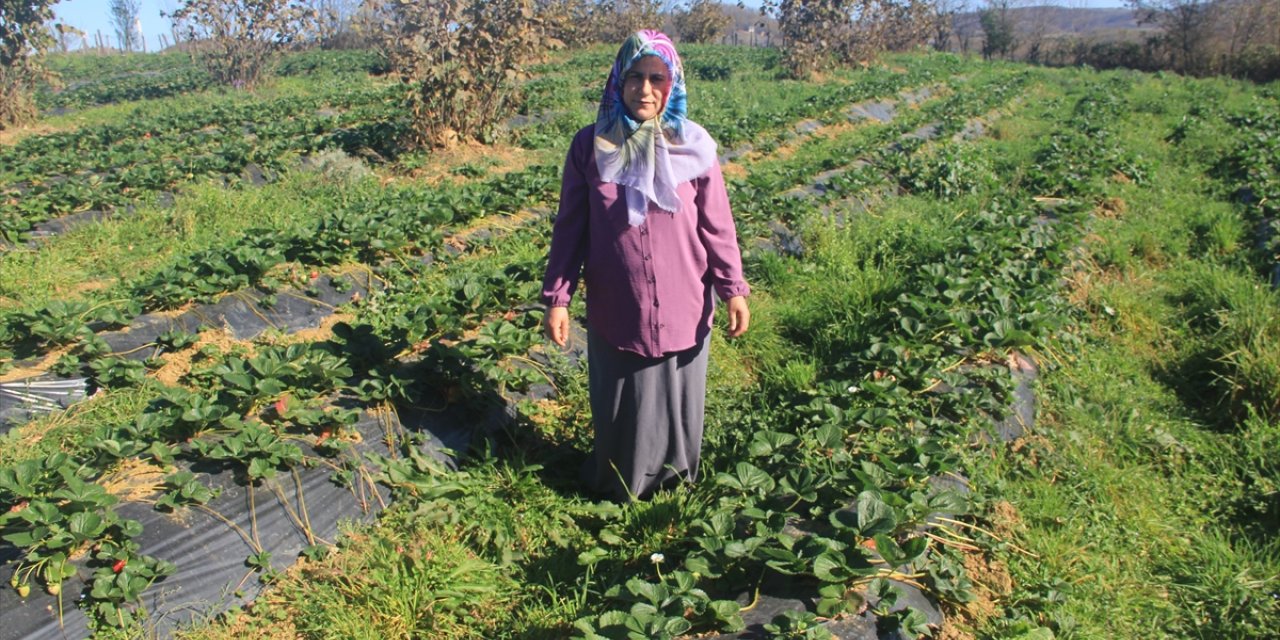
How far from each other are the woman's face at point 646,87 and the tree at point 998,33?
122ft

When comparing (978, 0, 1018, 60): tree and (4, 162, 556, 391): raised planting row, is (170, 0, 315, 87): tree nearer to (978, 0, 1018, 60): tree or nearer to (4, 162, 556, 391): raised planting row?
(4, 162, 556, 391): raised planting row

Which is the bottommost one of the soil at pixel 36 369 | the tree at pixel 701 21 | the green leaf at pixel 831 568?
the green leaf at pixel 831 568

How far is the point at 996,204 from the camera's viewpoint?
634 centimetres

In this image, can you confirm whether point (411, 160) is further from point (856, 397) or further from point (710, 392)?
point (856, 397)

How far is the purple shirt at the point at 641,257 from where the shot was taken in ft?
8.75

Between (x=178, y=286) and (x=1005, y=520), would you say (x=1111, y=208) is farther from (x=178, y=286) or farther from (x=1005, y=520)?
(x=178, y=286)

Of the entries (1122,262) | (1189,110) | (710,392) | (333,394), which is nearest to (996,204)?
(1122,262)

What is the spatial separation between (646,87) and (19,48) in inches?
591

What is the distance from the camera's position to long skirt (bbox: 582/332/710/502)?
9.34 ft

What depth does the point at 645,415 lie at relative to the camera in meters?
2.88

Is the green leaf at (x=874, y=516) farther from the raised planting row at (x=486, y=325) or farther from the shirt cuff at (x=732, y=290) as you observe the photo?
the raised planting row at (x=486, y=325)

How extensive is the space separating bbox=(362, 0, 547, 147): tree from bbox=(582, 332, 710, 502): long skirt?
24.6 ft

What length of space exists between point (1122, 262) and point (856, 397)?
11.6 ft

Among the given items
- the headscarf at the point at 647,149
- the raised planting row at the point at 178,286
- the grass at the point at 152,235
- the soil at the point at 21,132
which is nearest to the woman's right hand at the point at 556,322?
the headscarf at the point at 647,149
